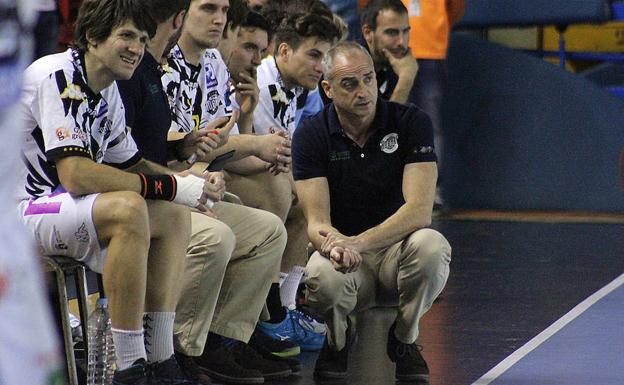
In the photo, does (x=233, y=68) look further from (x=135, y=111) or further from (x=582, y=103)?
(x=582, y=103)

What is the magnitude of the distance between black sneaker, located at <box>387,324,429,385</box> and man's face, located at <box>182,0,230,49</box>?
1.27 m

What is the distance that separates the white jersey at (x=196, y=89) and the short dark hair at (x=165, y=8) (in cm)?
42

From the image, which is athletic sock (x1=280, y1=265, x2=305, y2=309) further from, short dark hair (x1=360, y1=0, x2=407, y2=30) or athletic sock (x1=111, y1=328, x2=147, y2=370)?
short dark hair (x1=360, y1=0, x2=407, y2=30)

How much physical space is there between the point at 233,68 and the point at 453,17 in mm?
3745

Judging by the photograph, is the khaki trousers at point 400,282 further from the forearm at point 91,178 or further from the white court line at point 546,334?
the forearm at point 91,178

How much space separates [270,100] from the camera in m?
5.72

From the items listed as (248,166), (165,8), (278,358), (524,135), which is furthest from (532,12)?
(165,8)

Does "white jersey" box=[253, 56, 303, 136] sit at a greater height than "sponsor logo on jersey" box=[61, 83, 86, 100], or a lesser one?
lesser

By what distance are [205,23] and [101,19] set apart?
899 millimetres

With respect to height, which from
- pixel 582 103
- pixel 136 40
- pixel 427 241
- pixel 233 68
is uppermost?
pixel 136 40

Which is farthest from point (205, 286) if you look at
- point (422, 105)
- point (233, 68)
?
point (422, 105)

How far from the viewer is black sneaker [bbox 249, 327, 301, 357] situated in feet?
16.8

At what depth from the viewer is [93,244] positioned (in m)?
4.08

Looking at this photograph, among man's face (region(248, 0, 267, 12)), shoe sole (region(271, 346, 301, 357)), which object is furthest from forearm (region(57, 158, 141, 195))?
man's face (region(248, 0, 267, 12))
